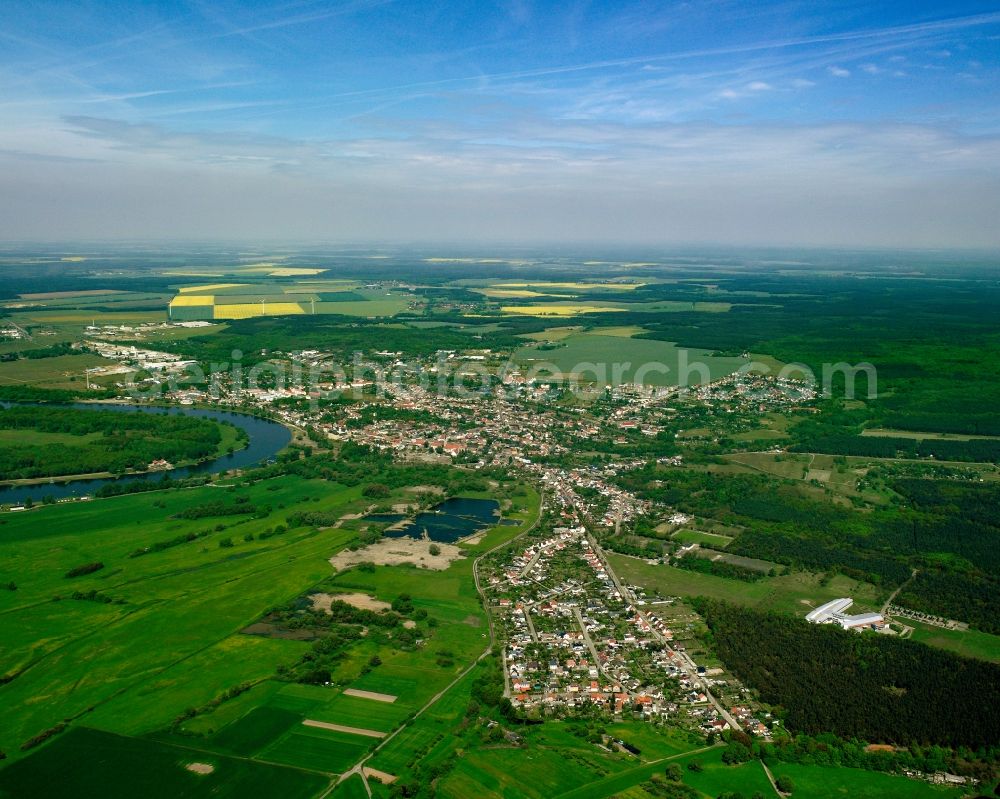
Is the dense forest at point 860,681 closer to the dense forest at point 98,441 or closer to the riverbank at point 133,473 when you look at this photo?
the riverbank at point 133,473

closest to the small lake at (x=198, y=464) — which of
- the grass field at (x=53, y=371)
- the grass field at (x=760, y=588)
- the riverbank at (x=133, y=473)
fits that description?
the riverbank at (x=133, y=473)

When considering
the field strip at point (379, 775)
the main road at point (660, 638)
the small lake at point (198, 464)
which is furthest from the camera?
the small lake at point (198, 464)

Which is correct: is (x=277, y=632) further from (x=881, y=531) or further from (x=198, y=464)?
(x=881, y=531)

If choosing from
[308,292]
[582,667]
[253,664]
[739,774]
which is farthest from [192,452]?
[308,292]

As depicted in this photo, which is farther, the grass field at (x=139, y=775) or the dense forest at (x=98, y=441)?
the dense forest at (x=98, y=441)

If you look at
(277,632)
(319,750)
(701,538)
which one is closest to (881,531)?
(701,538)

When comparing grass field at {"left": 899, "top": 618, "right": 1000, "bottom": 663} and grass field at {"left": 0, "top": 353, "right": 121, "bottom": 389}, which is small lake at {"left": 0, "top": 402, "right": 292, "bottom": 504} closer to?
grass field at {"left": 0, "top": 353, "right": 121, "bottom": 389}
